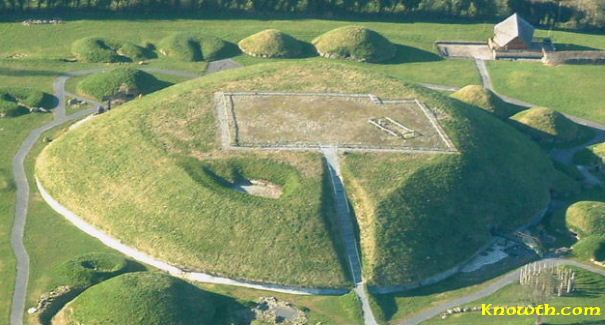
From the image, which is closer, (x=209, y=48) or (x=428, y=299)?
(x=428, y=299)

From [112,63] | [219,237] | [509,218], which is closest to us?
[219,237]

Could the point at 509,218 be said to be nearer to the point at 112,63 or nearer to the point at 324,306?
the point at 324,306

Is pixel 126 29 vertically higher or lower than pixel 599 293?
higher

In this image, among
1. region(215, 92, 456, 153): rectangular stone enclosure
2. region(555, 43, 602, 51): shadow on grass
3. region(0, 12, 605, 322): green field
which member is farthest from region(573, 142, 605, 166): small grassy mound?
region(555, 43, 602, 51): shadow on grass

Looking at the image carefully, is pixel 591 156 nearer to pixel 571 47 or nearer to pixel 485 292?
pixel 485 292

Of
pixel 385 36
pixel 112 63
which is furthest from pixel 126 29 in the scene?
pixel 385 36

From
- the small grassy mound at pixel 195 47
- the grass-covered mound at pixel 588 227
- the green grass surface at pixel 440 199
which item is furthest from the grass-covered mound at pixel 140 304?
the small grassy mound at pixel 195 47

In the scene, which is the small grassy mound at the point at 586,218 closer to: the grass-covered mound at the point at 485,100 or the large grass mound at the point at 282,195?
the large grass mound at the point at 282,195
